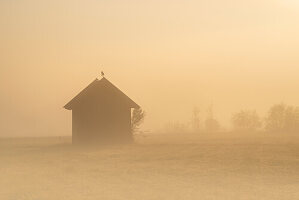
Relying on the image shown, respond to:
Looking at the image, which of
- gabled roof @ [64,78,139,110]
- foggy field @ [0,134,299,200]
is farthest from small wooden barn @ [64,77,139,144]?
foggy field @ [0,134,299,200]

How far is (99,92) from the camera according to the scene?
46.0 m

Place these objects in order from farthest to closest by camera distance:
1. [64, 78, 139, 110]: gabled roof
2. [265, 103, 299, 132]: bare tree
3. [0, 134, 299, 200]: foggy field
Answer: [265, 103, 299, 132]: bare tree
[64, 78, 139, 110]: gabled roof
[0, 134, 299, 200]: foggy field

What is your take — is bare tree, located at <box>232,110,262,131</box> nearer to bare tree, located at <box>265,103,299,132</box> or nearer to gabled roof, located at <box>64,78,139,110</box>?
bare tree, located at <box>265,103,299,132</box>

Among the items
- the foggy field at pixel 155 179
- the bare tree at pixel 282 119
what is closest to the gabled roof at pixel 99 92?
the foggy field at pixel 155 179

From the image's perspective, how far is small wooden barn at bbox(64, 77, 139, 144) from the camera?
45688 mm

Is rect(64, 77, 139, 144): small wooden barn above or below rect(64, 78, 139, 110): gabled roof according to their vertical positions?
below

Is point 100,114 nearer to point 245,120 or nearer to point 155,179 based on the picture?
point 155,179

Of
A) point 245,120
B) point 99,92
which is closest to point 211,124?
point 245,120

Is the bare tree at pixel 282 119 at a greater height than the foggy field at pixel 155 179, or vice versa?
the bare tree at pixel 282 119

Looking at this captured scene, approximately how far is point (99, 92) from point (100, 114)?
220 cm

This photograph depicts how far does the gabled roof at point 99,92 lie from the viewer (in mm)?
46094

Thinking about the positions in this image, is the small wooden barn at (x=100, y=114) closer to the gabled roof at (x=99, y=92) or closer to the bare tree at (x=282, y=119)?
the gabled roof at (x=99, y=92)

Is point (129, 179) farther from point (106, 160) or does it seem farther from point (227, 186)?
point (106, 160)

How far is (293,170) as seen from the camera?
2159cm
